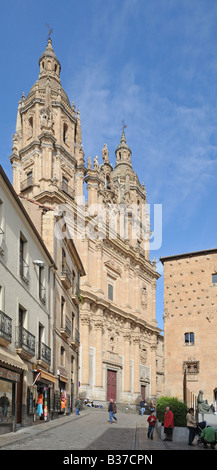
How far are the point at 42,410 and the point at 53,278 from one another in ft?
19.6

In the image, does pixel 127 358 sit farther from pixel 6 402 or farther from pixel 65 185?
pixel 6 402

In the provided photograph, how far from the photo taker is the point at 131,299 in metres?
51.4

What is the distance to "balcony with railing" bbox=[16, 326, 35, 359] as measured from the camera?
17.2 m

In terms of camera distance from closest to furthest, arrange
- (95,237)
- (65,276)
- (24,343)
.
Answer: (24,343), (65,276), (95,237)

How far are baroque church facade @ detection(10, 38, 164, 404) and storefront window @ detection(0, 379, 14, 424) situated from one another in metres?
23.9

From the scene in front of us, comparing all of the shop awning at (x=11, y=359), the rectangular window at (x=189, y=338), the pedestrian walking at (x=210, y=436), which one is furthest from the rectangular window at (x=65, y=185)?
the pedestrian walking at (x=210, y=436)

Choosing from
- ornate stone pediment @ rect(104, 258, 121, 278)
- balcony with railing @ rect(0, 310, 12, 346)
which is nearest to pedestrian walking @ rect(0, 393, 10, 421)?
balcony with railing @ rect(0, 310, 12, 346)

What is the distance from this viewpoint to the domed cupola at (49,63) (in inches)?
2063

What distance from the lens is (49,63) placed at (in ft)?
175

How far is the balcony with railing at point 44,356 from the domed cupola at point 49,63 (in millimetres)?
37087

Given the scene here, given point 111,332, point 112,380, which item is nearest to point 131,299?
point 111,332

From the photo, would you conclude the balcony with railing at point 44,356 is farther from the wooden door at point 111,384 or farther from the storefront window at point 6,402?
the wooden door at point 111,384

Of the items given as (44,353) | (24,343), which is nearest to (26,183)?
(44,353)

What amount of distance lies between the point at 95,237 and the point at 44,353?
82.7 ft
